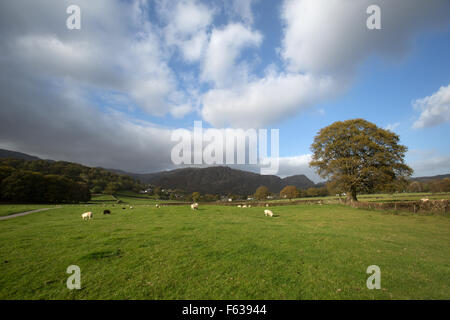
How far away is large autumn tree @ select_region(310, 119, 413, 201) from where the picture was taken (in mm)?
27844

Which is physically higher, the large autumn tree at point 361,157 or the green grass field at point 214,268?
the large autumn tree at point 361,157

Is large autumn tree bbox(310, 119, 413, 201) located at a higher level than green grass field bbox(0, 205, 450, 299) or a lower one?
higher

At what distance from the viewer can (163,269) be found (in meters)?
5.56

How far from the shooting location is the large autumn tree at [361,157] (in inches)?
1096

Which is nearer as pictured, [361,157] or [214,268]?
[214,268]

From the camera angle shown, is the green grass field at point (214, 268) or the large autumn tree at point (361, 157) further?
the large autumn tree at point (361, 157)

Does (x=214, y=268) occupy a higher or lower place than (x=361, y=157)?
lower

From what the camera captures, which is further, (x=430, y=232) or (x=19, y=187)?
(x=19, y=187)

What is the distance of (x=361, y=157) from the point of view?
29.4 meters

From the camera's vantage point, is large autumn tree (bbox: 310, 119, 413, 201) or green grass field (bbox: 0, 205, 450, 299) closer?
green grass field (bbox: 0, 205, 450, 299)
